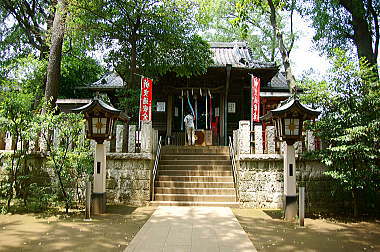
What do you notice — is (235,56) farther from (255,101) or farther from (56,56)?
(56,56)

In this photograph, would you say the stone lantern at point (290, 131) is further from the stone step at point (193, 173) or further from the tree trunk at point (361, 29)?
the tree trunk at point (361, 29)

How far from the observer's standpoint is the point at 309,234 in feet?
20.0

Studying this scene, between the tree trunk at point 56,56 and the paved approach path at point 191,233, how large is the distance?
261 inches

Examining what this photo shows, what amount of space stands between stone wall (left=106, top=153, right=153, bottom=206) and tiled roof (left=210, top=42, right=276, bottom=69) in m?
7.12

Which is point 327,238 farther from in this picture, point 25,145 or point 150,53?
point 150,53

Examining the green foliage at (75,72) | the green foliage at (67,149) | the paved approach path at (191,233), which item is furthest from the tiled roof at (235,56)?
the paved approach path at (191,233)

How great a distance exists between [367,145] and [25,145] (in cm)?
966

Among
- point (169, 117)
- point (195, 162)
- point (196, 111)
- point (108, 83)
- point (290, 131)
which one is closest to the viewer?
point (290, 131)

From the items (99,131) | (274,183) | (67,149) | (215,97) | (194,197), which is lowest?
(194,197)

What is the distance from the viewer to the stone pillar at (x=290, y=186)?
739cm

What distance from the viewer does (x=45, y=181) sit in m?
9.63

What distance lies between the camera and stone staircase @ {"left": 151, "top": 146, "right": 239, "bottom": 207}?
30.4 ft

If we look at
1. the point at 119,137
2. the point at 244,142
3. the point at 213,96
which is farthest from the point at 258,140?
the point at 213,96

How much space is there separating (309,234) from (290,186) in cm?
159
